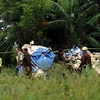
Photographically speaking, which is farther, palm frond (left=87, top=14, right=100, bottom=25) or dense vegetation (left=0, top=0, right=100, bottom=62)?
palm frond (left=87, top=14, right=100, bottom=25)

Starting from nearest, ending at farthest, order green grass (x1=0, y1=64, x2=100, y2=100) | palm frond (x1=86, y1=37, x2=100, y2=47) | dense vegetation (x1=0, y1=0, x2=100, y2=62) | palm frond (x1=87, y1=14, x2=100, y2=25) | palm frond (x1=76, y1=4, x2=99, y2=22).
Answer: green grass (x1=0, y1=64, x2=100, y2=100) → dense vegetation (x1=0, y1=0, x2=100, y2=62) → palm frond (x1=86, y1=37, x2=100, y2=47) → palm frond (x1=87, y1=14, x2=100, y2=25) → palm frond (x1=76, y1=4, x2=99, y2=22)

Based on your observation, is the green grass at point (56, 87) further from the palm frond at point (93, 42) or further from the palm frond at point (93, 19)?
the palm frond at point (93, 19)

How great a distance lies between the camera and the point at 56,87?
4520 millimetres

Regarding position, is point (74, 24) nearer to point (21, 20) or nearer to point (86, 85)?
point (21, 20)

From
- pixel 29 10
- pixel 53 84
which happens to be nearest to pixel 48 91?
pixel 53 84

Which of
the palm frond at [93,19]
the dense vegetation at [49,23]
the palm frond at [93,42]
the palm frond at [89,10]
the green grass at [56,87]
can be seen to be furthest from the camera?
the palm frond at [89,10]

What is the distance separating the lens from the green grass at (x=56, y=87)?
13.5ft

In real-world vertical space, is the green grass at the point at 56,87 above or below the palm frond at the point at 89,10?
below

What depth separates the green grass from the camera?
4.12 meters

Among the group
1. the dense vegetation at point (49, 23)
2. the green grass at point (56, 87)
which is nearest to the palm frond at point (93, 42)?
the dense vegetation at point (49, 23)

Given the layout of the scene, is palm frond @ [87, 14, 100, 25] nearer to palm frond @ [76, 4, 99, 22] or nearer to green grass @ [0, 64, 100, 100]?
palm frond @ [76, 4, 99, 22]

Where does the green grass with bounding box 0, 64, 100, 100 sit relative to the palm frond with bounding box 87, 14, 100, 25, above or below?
below

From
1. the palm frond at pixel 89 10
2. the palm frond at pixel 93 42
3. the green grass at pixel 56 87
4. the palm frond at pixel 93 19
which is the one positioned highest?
the palm frond at pixel 89 10

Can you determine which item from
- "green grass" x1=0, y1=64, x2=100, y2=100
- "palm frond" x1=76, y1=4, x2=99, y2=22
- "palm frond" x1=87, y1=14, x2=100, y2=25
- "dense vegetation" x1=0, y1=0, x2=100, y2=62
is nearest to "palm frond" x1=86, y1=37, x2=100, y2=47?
"dense vegetation" x1=0, y1=0, x2=100, y2=62
